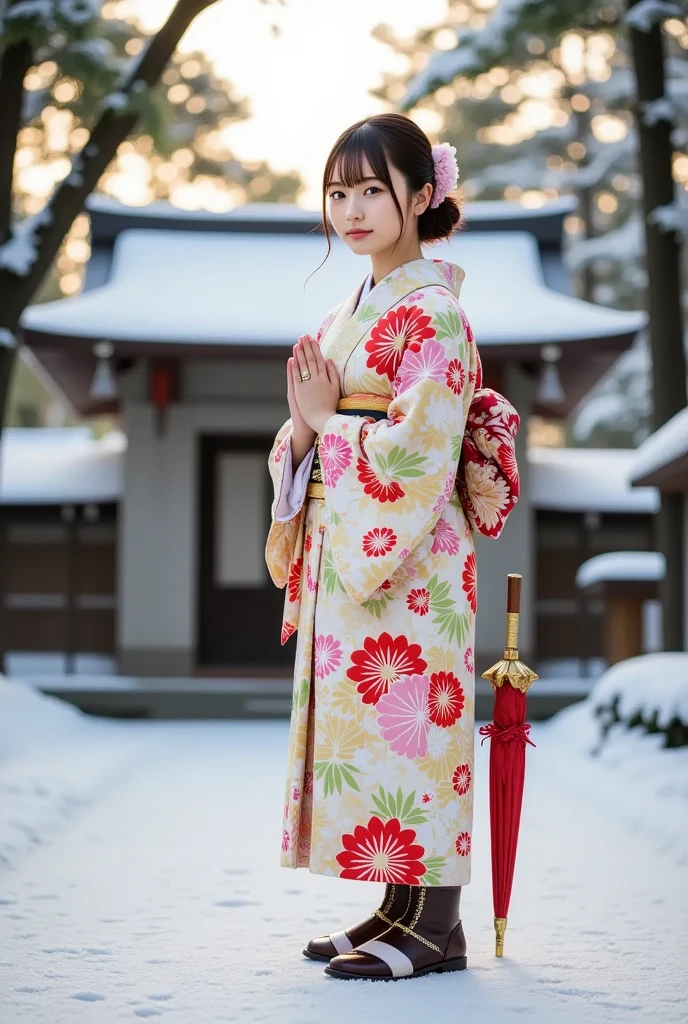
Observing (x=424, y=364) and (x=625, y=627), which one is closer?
(x=424, y=364)

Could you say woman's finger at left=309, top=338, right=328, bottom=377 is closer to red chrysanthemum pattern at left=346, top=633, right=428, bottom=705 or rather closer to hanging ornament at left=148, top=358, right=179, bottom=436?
red chrysanthemum pattern at left=346, top=633, right=428, bottom=705

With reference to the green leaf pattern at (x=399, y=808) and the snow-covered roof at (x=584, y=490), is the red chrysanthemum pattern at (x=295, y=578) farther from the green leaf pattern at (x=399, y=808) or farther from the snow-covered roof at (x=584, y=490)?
the snow-covered roof at (x=584, y=490)

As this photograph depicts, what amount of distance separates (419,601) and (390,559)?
0.50 feet

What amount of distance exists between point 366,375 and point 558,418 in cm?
1160

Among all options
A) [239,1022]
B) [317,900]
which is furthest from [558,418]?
[239,1022]

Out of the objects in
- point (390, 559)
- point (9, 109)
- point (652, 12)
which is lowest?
point (390, 559)

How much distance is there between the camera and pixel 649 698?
7008 mm

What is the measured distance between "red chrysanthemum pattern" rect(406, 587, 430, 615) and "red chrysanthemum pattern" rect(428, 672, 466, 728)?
0.15m

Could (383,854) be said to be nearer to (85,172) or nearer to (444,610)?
(444,610)

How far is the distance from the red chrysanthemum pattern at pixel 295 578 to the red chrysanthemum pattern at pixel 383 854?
0.59 m

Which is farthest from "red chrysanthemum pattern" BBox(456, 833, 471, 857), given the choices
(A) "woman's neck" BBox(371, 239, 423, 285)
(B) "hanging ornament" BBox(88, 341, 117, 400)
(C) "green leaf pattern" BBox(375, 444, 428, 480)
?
(B) "hanging ornament" BBox(88, 341, 117, 400)

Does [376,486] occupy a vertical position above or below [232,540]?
below

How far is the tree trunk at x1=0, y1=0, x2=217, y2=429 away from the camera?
8328 millimetres

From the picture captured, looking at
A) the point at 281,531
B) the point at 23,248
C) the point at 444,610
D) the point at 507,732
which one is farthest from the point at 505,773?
the point at 23,248
